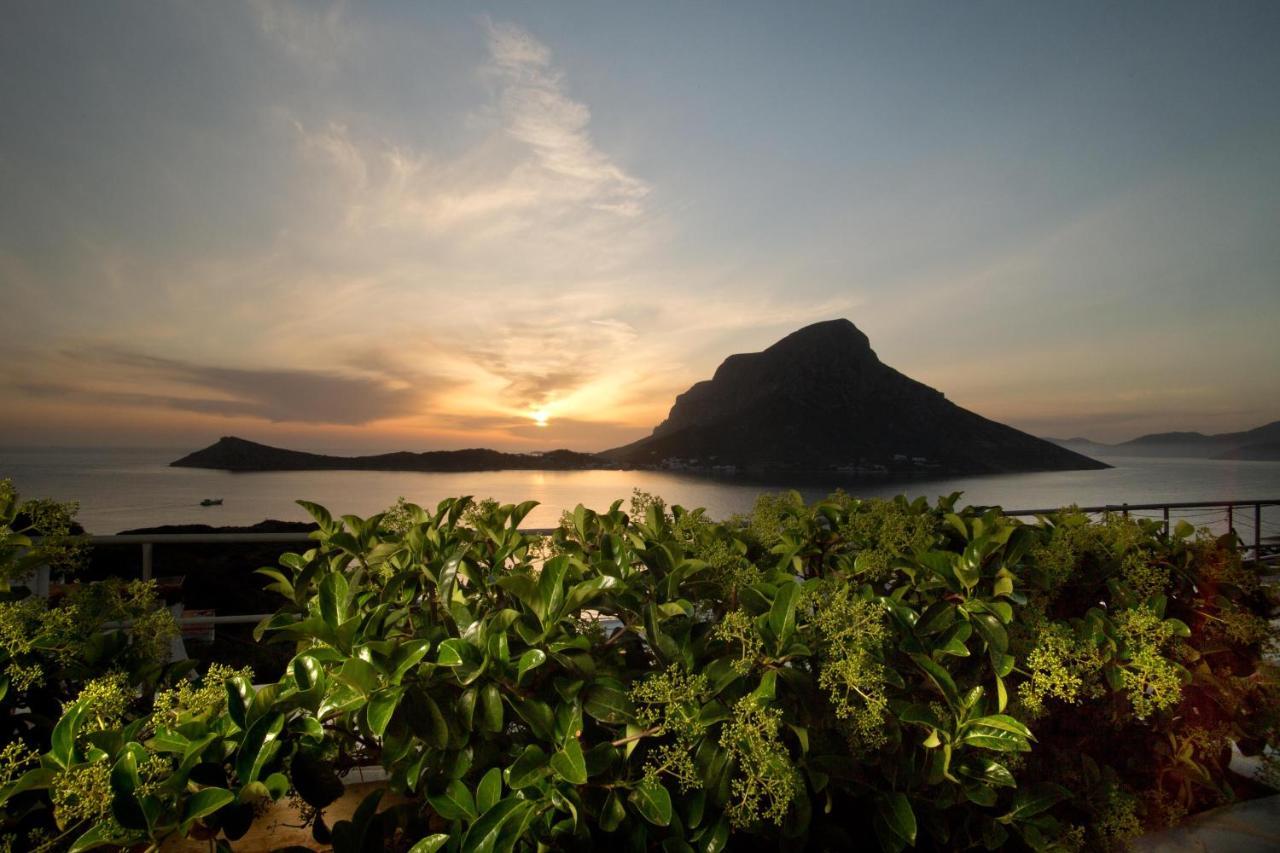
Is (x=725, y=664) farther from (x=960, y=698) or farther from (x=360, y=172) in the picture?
(x=360, y=172)

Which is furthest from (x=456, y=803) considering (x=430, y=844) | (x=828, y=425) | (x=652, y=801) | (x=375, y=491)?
(x=828, y=425)

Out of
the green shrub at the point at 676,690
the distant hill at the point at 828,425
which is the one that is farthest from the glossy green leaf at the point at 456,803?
the distant hill at the point at 828,425

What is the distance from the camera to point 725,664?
3.68 ft

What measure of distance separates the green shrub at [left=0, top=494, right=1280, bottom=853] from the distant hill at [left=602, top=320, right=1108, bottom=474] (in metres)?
27.4

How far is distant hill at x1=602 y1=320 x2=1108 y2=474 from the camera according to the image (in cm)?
3888

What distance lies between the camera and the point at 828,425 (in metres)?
46.8

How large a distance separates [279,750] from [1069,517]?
211cm

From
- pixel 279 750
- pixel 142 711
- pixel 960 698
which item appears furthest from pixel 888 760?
pixel 142 711

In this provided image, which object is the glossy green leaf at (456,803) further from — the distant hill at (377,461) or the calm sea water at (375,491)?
the distant hill at (377,461)

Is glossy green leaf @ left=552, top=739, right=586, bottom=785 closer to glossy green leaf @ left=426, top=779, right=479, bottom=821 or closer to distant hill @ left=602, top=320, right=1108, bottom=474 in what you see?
glossy green leaf @ left=426, top=779, right=479, bottom=821

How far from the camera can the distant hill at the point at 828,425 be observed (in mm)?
38875

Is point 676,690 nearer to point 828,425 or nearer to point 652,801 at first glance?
point 652,801

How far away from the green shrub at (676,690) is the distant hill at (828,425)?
2740cm

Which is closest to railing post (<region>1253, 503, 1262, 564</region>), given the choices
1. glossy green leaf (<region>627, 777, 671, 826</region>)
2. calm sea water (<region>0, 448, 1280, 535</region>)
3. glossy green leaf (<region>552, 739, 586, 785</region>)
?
calm sea water (<region>0, 448, 1280, 535</region>)
